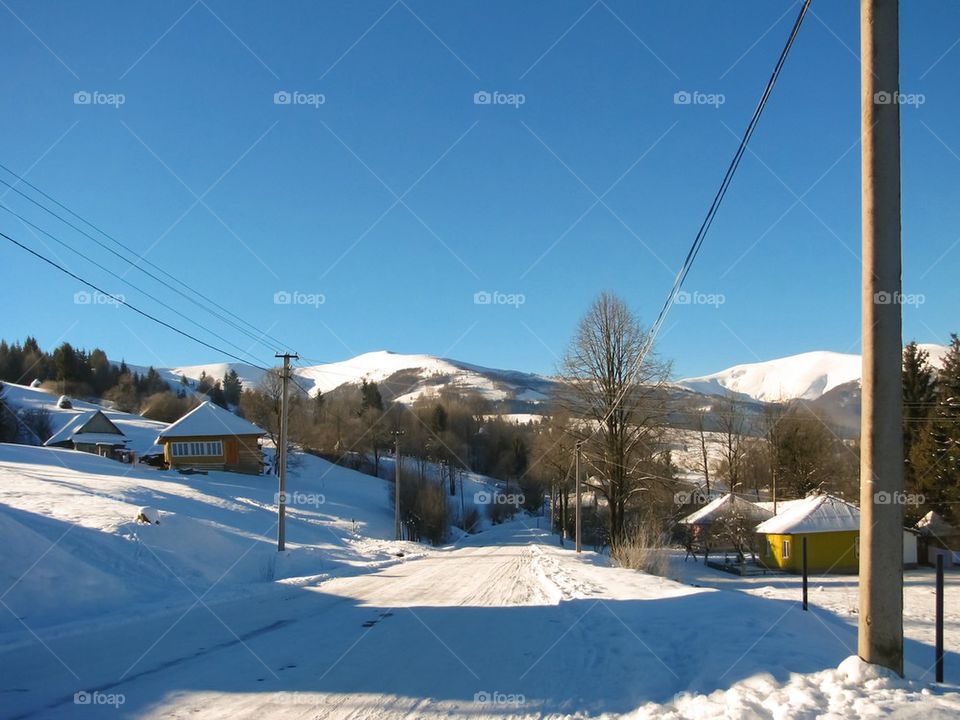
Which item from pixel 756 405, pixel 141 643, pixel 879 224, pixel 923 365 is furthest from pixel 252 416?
pixel 879 224

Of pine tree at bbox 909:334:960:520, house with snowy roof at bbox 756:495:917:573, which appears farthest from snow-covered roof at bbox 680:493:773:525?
pine tree at bbox 909:334:960:520

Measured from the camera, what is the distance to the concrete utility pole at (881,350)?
5988 mm

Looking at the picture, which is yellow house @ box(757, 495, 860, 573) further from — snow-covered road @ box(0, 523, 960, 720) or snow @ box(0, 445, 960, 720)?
snow-covered road @ box(0, 523, 960, 720)

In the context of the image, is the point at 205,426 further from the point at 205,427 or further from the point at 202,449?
the point at 202,449

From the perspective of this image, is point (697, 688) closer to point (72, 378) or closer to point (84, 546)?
point (84, 546)

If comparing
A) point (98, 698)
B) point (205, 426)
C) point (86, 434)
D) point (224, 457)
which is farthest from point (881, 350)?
point (86, 434)

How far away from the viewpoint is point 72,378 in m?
117

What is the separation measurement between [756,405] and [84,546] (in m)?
70.7

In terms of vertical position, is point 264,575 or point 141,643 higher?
point 141,643

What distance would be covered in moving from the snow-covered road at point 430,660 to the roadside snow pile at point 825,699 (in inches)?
1.4

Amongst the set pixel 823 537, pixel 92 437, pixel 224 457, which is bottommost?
pixel 823 537

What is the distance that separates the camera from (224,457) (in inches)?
2451

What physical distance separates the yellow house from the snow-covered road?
120ft

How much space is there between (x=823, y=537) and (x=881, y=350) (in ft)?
149
